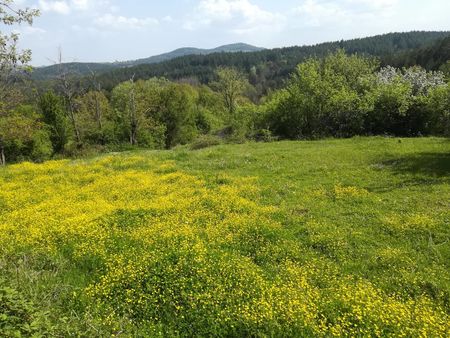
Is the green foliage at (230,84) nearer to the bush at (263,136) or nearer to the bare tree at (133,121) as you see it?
the bare tree at (133,121)

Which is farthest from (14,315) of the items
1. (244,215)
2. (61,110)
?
(61,110)

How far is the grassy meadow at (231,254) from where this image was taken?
25.8ft

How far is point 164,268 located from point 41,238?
534 centimetres

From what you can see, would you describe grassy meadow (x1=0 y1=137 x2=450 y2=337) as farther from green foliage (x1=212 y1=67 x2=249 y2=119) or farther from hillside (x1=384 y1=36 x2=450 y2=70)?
hillside (x1=384 y1=36 x2=450 y2=70)

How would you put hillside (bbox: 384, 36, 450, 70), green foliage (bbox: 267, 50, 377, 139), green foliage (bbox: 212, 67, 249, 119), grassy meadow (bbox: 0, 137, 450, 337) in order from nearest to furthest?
grassy meadow (bbox: 0, 137, 450, 337) < green foliage (bbox: 267, 50, 377, 139) < green foliage (bbox: 212, 67, 249, 119) < hillside (bbox: 384, 36, 450, 70)

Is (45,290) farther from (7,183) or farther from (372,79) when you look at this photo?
(372,79)

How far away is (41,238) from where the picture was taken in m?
12.2

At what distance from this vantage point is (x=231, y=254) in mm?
10703

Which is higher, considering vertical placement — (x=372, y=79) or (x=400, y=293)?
(x=372, y=79)

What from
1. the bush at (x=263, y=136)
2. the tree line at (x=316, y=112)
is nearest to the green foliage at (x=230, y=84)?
the tree line at (x=316, y=112)

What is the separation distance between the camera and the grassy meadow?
786cm

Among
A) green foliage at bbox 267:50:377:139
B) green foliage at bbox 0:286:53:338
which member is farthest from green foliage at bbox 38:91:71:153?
green foliage at bbox 0:286:53:338

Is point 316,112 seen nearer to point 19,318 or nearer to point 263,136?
point 263,136

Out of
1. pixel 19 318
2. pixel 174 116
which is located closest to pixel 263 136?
pixel 174 116
